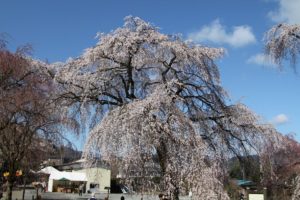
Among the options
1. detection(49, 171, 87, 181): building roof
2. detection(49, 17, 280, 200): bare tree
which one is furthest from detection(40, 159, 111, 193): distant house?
detection(49, 17, 280, 200): bare tree

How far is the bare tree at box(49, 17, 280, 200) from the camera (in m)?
14.0

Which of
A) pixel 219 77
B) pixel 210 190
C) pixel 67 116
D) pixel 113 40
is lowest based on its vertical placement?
pixel 210 190

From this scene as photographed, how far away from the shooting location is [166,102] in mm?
14109

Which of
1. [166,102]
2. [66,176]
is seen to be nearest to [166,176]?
[166,102]

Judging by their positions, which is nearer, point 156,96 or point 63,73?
point 156,96

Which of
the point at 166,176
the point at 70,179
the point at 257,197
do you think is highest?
the point at 70,179

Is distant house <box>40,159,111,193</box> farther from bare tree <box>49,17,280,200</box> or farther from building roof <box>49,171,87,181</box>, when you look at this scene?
bare tree <box>49,17,280,200</box>

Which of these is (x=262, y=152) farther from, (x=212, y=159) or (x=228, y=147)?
(x=212, y=159)

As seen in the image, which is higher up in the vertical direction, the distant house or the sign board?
the distant house

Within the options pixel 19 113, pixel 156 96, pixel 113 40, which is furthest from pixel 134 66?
pixel 19 113

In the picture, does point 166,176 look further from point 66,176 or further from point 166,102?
point 66,176

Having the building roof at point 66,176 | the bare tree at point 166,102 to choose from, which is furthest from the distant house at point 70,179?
the bare tree at point 166,102

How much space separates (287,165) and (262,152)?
16.7m

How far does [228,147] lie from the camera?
16469 mm
